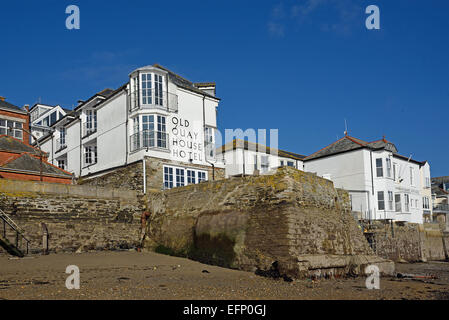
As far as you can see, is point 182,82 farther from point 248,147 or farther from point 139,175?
point 248,147

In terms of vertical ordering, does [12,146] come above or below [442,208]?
above

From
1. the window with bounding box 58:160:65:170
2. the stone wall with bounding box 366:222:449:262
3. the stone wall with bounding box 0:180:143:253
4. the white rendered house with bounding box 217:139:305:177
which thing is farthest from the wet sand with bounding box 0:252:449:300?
the white rendered house with bounding box 217:139:305:177

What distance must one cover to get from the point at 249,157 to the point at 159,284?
24.5 m

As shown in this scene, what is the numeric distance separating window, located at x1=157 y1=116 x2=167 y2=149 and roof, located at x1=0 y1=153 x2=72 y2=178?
5441 millimetres

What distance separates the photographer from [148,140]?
21.8 meters

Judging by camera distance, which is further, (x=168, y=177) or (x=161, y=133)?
(x=161, y=133)

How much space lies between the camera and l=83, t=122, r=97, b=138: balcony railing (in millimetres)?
26250

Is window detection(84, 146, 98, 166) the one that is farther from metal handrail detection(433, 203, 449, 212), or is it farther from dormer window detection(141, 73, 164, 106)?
metal handrail detection(433, 203, 449, 212)

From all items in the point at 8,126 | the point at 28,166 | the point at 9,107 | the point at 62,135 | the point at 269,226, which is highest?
the point at 9,107

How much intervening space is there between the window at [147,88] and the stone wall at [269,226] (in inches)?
257

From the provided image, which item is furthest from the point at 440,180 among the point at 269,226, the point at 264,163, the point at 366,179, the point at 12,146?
the point at 12,146

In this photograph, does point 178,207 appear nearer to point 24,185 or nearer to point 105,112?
point 24,185
